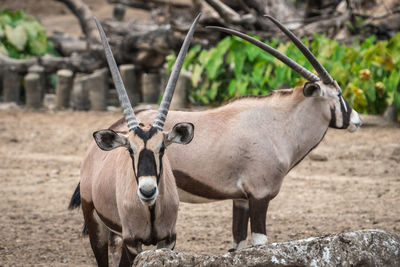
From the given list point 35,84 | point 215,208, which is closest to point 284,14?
point 35,84

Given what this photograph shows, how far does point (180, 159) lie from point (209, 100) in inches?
272

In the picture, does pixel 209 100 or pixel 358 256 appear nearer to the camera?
pixel 358 256

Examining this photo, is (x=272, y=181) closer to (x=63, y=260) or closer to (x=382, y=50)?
(x=63, y=260)

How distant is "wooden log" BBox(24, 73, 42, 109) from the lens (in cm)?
1312

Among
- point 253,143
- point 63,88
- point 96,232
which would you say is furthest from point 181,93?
point 96,232

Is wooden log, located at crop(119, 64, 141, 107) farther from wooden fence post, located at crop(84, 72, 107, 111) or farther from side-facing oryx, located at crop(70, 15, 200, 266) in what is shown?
side-facing oryx, located at crop(70, 15, 200, 266)

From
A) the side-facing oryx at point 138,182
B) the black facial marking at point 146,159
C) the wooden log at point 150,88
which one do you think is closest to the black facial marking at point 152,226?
the side-facing oryx at point 138,182

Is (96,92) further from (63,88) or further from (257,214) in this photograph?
(257,214)

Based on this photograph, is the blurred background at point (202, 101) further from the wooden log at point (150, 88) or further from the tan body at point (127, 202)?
the tan body at point (127, 202)

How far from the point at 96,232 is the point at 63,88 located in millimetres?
8851

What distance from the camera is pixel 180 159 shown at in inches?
191

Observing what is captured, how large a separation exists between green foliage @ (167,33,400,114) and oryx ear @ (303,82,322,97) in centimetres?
476

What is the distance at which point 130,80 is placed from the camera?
12.5 meters

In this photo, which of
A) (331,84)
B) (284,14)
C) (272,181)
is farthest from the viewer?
(284,14)
